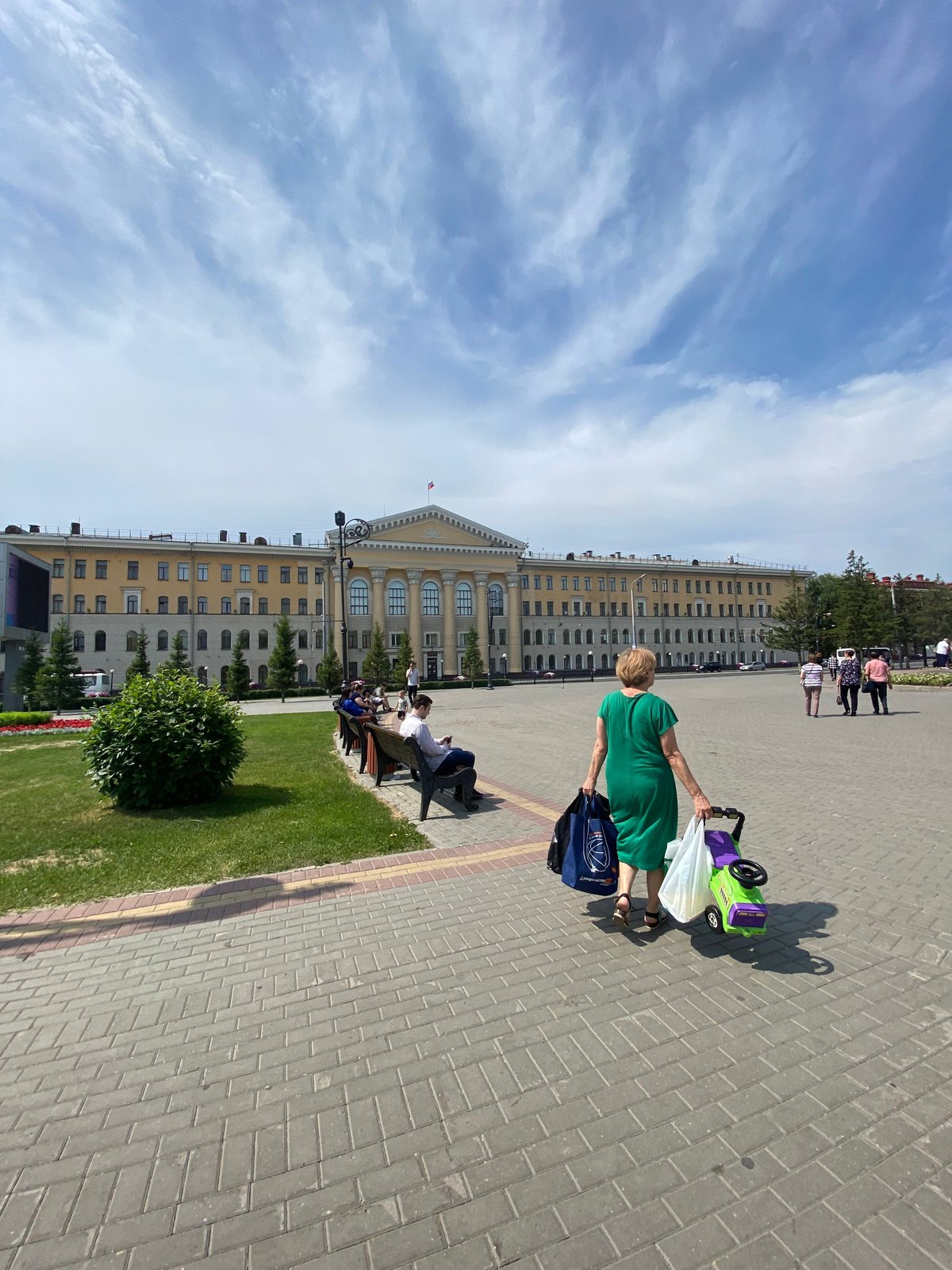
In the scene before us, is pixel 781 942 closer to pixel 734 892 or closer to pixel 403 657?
pixel 734 892

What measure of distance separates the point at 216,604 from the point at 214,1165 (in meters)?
68.3

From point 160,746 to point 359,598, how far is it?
63.8m

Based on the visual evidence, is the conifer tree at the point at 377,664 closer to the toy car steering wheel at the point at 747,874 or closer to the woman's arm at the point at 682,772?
the woman's arm at the point at 682,772

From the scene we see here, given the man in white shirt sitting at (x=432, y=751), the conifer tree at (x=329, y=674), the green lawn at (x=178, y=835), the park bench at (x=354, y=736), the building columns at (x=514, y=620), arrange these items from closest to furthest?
the green lawn at (x=178, y=835)
the man in white shirt sitting at (x=432, y=751)
the park bench at (x=354, y=736)
the conifer tree at (x=329, y=674)
the building columns at (x=514, y=620)

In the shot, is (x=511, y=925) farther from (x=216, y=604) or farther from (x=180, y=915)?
(x=216, y=604)

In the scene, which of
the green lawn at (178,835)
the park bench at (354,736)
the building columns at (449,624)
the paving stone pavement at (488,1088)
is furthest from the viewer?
the building columns at (449,624)

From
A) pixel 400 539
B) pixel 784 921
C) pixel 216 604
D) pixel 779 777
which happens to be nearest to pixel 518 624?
pixel 400 539

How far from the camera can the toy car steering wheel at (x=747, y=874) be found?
3316 mm

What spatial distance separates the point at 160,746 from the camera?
715 centimetres

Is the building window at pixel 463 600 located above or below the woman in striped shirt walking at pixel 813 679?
above

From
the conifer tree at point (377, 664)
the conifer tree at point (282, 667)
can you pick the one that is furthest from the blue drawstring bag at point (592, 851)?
the conifer tree at point (377, 664)

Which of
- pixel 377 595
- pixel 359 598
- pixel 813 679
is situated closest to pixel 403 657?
pixel 377 595

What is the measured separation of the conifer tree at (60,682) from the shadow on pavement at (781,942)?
4421 cm

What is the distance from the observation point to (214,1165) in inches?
84.4
